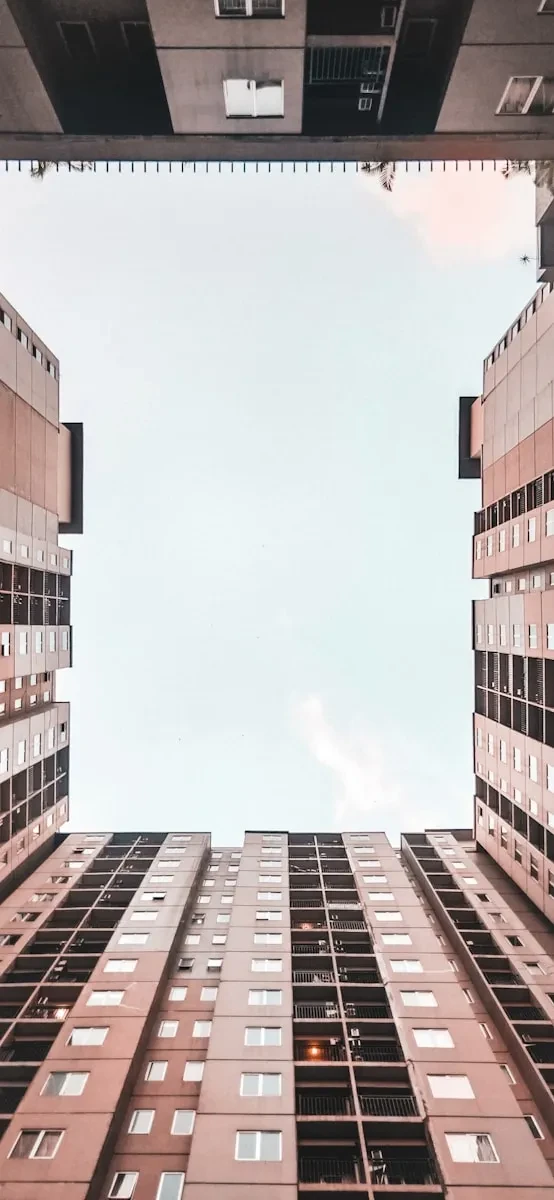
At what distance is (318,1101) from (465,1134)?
246 inches

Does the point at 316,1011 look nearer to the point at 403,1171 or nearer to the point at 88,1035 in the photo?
the point at 403,1171

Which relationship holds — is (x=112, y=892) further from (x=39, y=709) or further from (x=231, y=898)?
(x=39, y=709)

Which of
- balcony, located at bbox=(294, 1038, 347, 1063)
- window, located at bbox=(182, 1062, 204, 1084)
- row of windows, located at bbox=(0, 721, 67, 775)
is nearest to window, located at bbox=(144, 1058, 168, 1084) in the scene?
window, located at bbox=(182, 1062, 204, 1084)

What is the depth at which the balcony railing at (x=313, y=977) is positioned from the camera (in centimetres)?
3169

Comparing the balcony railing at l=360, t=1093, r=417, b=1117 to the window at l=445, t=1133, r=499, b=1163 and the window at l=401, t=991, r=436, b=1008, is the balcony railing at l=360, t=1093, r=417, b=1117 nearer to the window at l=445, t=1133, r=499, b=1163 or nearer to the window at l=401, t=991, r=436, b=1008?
the window at l=445, t=1133, r=499, b=1163

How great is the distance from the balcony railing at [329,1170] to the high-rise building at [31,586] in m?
24.9

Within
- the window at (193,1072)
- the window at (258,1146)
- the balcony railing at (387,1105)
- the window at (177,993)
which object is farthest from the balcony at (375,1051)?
the window at (177,993)

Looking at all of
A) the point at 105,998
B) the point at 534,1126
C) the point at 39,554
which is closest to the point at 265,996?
the point at 105,998

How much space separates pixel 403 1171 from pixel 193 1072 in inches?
361

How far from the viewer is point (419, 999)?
28250 millimetres

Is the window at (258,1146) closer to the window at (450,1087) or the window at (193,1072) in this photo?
the window at (193,1072)

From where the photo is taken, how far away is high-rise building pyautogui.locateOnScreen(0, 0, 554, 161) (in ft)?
48.8

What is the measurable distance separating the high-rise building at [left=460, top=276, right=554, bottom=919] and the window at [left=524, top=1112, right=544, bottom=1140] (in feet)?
41.1

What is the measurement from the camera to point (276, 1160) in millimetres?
19906
